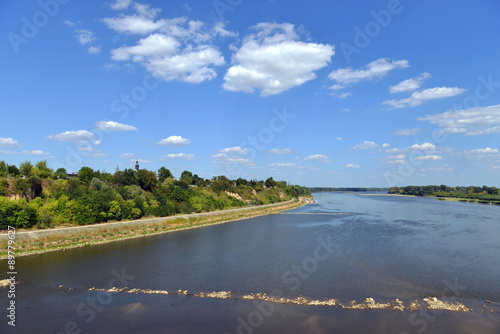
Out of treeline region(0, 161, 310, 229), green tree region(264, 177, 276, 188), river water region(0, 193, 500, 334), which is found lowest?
river water region(0, 193, 500, 334)

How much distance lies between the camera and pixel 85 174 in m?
55.2

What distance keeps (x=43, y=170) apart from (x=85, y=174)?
8974 mm

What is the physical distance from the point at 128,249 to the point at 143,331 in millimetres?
19247

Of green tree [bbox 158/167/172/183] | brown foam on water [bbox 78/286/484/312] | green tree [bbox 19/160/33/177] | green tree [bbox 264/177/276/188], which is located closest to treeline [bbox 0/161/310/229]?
green tree [bbox 19/160/33/177]

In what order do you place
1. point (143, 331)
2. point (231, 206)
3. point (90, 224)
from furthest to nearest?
point (231, 206) < point (90, 224) < point (143, 331)

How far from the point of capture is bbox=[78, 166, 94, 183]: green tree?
53.7 meters

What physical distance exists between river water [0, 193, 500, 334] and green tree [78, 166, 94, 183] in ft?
85.4

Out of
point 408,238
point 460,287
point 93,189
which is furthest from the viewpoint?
point 93,189

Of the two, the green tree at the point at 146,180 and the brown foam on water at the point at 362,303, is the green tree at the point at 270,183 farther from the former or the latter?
the brown foam on water at the point at 362,303

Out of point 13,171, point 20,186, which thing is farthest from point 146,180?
point 20,186

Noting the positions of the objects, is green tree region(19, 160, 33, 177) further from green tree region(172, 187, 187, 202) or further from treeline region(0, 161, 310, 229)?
green tree region(172, 187, 187, 202)

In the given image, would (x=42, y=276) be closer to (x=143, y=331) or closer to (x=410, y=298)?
(x=143, y=331)

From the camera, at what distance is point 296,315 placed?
15.4 m

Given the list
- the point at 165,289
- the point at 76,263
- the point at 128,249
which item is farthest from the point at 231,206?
the point at 165,289
